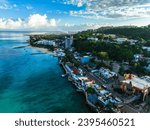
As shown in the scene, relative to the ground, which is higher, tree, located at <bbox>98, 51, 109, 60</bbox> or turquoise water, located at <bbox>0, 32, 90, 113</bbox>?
tree, located at <bbox>98, 51, 109, 60</bbox>

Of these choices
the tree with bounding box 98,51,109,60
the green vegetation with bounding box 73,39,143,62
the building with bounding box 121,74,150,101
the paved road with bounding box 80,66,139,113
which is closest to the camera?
the paved road with bounding box 80,66,139,113

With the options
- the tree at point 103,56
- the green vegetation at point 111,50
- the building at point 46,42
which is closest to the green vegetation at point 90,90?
the green vegetation at point 111,50

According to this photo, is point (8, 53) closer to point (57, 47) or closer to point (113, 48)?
point (57, 47)

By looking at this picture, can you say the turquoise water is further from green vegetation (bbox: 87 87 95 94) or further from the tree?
the tree

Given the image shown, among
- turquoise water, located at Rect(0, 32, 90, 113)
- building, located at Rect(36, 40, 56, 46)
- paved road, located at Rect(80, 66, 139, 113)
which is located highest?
building, located at Rect(36, 40, 56, 46)

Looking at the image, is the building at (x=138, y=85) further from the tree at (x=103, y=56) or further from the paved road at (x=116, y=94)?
the tree at (x=103, y=56)

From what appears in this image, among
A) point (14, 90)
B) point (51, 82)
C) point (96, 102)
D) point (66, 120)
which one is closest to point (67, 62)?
point (51, 82)

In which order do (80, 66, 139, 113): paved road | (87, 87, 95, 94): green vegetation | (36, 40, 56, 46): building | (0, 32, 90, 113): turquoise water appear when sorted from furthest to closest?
(36, 40, 56, 46): building
(87, 87, 95, 94): green vegetation
(0, 32, 90, 113): turquoise water
(80, 66, 139, 113): paved road

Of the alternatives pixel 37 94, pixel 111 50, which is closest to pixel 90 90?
pixel 37 94

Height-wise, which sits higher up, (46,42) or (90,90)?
(46,42)

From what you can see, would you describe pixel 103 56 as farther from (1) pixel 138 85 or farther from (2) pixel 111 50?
(1) pixel 138 85

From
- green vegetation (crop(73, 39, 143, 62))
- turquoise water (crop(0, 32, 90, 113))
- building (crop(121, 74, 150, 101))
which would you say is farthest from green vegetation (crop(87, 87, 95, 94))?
green vegetation (crop(73, 39, 143, 62))
